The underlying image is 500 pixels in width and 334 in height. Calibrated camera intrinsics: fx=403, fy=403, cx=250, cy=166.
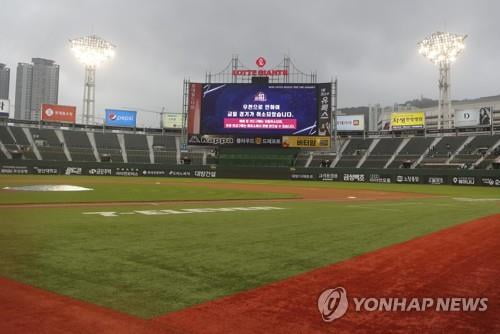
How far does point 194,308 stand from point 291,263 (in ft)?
8.44

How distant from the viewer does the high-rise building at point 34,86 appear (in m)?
145

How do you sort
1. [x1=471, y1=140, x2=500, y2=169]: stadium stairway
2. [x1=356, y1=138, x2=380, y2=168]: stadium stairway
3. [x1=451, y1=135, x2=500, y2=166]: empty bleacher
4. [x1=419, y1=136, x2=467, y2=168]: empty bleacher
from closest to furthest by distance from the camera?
[x1=471, y1=140, x2=500, y2=169]: stadium stairway < [x1=451, y1=135, x2=500, y2=166]: empty bleacher < [x1=419, y1=136, x2=467, y2=168]: empty bleacher < [x1=356, y1=138, x2=380, y2=168]: stadium stairway

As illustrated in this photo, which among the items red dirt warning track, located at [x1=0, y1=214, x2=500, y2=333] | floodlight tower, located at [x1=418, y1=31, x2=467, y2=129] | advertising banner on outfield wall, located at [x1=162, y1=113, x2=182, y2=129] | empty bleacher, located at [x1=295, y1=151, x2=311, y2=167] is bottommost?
red dirt warning track, located at [x1=0, y1=214, x2=500, y2=333]

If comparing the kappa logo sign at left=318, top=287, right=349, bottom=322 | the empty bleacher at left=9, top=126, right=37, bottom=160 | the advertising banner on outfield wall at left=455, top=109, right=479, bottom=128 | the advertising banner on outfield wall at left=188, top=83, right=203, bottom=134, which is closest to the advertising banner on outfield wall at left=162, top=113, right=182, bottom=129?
the empty bleacher at left=9, top=126, right=37, bottom=160

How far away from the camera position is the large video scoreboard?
179 feet

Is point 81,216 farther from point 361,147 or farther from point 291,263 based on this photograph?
point 361,147

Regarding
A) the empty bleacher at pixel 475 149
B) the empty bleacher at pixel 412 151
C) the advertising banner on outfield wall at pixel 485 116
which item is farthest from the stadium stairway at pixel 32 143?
the advertising banner on outfield wall at pixel 485 116

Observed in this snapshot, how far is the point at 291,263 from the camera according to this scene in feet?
21.9

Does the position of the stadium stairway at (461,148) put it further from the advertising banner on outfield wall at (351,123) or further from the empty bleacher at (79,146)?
the empty bleacher at (79,146)

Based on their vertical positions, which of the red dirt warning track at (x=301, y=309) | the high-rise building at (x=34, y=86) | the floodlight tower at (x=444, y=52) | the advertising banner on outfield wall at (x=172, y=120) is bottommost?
the red dirt warning track at (x=301, y=309)

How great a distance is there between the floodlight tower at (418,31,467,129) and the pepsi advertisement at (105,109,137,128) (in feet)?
190

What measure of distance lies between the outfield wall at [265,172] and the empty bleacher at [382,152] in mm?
14415

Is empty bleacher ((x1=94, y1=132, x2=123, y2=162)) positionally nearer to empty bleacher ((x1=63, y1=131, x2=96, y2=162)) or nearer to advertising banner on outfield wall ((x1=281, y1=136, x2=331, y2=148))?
empty bleacher ((x1=63, y1=131, x2=96, y2=162))

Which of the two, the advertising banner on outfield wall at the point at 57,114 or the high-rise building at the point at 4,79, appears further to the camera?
the high-rise building at the point at 4,79
